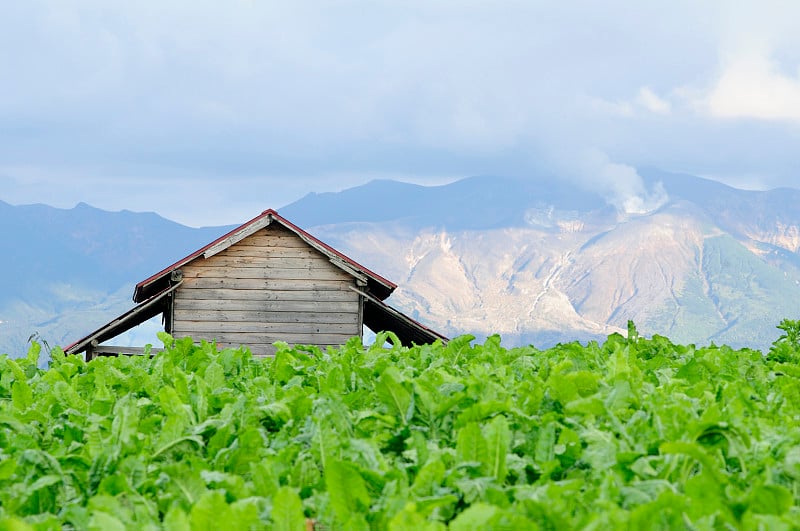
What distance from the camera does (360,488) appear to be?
6.66 feet

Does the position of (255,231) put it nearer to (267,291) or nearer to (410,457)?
(267,291)

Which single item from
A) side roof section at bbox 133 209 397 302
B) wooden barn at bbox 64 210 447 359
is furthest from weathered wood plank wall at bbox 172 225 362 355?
side roof section at bbox 133 209 397 302

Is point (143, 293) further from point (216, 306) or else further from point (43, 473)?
point (43, 473)

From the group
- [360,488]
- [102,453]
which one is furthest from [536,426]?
[102,453]

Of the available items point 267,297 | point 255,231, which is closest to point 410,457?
point 267,297

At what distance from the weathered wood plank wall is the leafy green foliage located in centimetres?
2059

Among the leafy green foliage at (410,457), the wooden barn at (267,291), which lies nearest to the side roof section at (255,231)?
the wooden barn at (267,291)

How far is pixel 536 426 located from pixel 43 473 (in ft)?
4.73

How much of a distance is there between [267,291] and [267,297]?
0.17 m

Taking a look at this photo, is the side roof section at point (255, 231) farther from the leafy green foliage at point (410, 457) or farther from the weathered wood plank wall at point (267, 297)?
the leafy green foliage at point (410, 457)

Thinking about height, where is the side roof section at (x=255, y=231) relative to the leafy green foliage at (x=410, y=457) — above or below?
above

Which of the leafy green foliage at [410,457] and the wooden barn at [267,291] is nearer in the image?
the leafy green foliage at [410,457]

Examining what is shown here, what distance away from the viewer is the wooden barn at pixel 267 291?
24141 mm

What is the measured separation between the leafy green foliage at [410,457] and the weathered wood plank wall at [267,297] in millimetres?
20586
